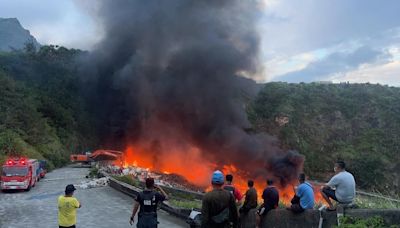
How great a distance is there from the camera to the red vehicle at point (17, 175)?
955 inches

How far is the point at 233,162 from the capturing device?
3444 centimetres

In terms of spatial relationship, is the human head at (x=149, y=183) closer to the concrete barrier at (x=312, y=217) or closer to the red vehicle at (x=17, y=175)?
the concrete barrier at (x=312, y=217)

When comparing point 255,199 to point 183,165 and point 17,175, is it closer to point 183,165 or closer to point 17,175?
point 17,175

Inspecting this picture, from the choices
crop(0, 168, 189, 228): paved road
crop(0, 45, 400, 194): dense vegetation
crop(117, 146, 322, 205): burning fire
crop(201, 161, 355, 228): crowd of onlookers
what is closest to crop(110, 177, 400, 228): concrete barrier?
crop(201, 161, 355, 228): crowd of onlookers

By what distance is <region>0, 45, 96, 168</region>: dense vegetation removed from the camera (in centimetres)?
4269

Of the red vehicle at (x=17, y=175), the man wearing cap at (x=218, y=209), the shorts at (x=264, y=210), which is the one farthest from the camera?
the red vehicle at (x=17, y=175)

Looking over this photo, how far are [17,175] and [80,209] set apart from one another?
330 inches

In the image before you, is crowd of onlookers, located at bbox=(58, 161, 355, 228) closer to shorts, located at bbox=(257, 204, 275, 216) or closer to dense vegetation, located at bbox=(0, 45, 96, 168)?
shorts, located at bbox=(257, 204, 275, 216)

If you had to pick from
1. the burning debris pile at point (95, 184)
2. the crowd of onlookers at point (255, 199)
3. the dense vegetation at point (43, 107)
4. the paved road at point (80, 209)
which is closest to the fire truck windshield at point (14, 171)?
the paved road at point (80, 209)

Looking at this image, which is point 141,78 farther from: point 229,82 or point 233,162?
point 233,162

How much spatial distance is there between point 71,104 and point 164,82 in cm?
2151

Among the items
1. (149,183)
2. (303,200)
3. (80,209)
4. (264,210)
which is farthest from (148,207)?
(80,209)

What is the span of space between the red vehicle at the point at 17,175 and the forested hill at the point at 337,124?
118 ft

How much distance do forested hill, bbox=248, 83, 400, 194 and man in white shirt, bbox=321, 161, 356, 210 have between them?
43465 millimetres
